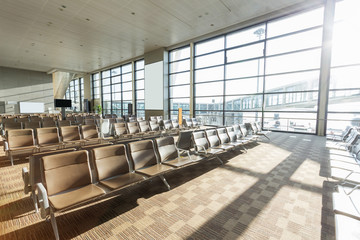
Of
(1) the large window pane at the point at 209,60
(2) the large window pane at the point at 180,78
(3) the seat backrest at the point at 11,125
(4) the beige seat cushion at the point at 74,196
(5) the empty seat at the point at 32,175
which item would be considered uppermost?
(1) the large window pane at the point at 209,60

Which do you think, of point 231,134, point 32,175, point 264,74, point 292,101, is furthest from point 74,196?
point 264,74

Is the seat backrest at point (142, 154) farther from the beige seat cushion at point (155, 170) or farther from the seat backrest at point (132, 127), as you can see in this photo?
the seat backrest at point (132, 127)

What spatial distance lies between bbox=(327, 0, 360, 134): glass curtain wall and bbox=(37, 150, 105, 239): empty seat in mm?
8942

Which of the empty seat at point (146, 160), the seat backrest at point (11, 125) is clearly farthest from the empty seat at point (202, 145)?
the seat backrest at point (11, 125)

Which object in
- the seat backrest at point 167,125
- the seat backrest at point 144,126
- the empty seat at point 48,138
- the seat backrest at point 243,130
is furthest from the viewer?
the seat backrest at point 167,125

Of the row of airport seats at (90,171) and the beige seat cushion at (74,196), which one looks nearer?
the beige seat cushion at (74,196)

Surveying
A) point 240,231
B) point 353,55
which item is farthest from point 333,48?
point 240,231

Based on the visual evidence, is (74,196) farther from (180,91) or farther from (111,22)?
(180,91)

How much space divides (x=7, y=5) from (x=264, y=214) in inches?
425

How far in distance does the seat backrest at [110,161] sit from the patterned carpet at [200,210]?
1.33 feet

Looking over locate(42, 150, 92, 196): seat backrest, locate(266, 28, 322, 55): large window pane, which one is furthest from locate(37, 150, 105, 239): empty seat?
locate(266, 28, 322, 55): large window pane

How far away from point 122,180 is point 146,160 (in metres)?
0.63

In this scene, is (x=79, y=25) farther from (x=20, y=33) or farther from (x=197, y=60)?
(x=197, y=60)

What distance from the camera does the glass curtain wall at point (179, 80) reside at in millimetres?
11695
